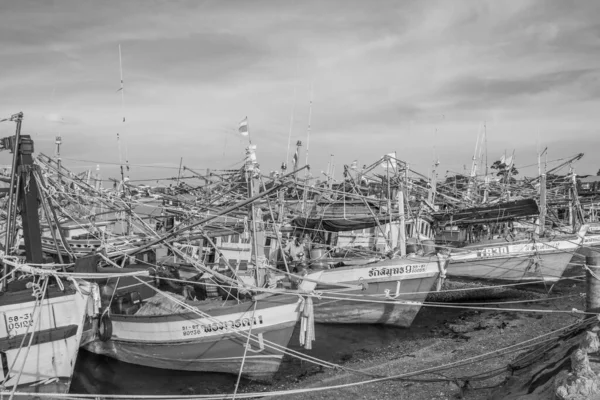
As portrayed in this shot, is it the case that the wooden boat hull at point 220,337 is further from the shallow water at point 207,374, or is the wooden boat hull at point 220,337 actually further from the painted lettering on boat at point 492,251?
the painted lettering on boat at point 492,251

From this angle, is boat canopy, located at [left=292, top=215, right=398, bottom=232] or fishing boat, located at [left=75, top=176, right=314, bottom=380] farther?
boat canopy, located at [left=292, top=215, right=398, bottom=232]

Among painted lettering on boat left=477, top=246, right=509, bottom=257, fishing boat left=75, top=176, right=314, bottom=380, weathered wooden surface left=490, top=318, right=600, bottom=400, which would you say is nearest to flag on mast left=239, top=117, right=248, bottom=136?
fishing boat left=75, top=176, right=314, bottom=380

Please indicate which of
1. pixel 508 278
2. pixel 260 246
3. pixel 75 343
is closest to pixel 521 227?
pixel 508 278

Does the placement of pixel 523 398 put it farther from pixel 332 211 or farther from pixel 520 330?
pixel 332 211

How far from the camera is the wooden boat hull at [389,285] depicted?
16969 millimetres

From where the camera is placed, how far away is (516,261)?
22.8m

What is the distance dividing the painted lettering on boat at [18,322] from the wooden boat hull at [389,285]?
9.27 metres

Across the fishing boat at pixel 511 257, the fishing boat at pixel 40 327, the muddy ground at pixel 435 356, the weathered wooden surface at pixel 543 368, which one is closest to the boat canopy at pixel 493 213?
the fishing boat at pixel 511 257

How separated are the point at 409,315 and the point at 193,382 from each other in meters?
8.37

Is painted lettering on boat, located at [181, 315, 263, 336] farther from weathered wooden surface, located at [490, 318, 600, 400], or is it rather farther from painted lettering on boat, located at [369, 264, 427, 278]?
painted lettering on boat, located at [369, 264, 427, 278]

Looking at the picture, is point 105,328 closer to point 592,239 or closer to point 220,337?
point 220,337

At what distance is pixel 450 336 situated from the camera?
51.8ft

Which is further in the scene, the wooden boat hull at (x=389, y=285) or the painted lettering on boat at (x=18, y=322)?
the wooden boat hull at (x=389, y=285)

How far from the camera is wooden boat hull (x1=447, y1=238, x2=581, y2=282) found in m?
22.6
